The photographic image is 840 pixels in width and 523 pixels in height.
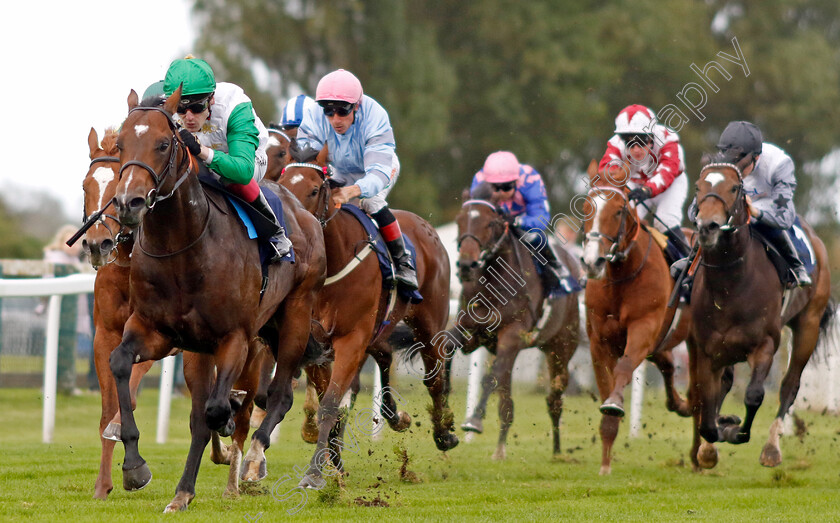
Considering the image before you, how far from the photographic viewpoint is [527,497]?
6594mm

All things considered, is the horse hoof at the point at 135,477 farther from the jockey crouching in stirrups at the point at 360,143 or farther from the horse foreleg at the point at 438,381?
the horse foreleg at the point at 438,381

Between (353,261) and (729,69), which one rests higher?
(729,69)

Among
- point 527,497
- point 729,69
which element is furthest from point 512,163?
point 729,69

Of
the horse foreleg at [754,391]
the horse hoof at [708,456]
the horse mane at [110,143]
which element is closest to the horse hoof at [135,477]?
the horse mane at [110,143]

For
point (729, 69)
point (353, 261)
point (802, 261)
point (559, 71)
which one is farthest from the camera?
point (729, 69)

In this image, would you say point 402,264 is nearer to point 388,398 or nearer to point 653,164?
point 388,398

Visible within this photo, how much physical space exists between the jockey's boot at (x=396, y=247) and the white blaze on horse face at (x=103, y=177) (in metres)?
1.86

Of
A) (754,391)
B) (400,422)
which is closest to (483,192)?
(400,422)

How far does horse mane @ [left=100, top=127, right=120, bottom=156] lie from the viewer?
246 inches

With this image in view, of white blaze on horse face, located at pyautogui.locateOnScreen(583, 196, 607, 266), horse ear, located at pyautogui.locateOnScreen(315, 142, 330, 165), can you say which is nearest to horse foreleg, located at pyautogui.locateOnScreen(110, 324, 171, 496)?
horse ear, located at pyautogui.locateOnScreen(315, 142, 330, 165)

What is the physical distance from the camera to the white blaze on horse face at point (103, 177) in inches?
235

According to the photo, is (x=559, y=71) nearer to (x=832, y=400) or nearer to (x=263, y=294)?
(x=832, y=400)

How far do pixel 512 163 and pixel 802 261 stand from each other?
276 centimetres

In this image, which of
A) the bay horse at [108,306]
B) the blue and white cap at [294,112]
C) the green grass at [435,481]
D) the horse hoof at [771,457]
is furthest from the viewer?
the blue and white cap at [294,112]
